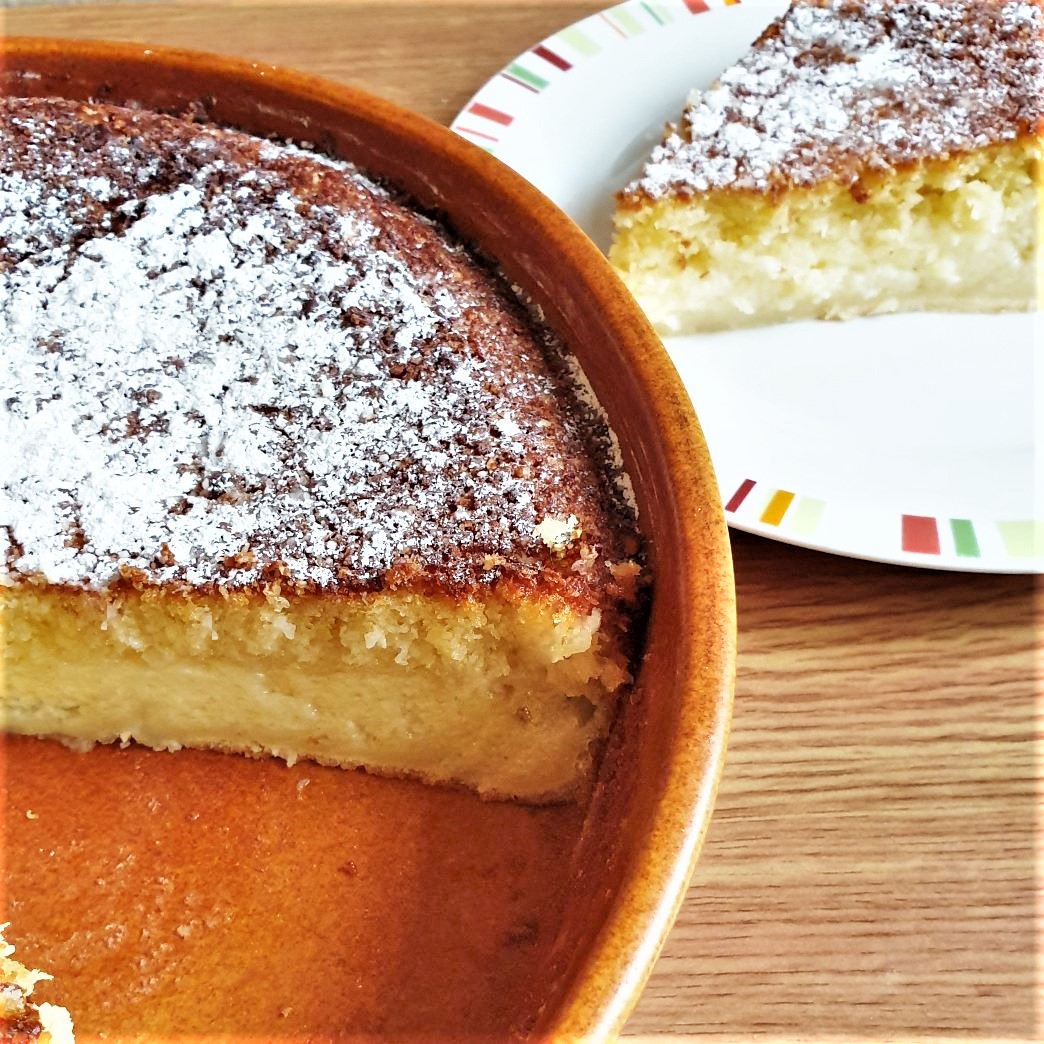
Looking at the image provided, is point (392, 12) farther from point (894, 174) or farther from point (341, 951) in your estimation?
point (341, 951)

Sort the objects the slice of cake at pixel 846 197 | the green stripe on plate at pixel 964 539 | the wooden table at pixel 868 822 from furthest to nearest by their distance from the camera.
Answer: the slice of cake at pixel 846 197 → the green stripe on plate at pixel 964 539 → the wooden table at pixel 868 822

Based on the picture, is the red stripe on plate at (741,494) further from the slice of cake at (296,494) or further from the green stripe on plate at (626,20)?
the green stripe on plate at (626,20)

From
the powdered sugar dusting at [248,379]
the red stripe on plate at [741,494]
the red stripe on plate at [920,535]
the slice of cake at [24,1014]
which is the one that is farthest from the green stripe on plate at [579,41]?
the slice of cake at [24,1014]

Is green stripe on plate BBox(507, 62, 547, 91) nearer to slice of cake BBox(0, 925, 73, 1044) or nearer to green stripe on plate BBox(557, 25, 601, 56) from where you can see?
green stripe on plate BBox(557, 25, 601, 56)

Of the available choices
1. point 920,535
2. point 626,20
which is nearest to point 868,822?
point 920,535

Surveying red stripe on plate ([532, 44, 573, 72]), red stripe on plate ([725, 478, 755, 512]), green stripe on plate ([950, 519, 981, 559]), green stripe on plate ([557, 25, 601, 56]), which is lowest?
green stripe on plate ([950, 519, 981, 559])

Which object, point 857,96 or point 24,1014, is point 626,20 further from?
point 24,1014

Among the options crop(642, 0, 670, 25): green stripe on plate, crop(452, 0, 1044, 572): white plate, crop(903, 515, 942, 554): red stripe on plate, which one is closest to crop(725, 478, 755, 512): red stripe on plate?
crop(452, 0, 1044, 572): white plate
